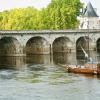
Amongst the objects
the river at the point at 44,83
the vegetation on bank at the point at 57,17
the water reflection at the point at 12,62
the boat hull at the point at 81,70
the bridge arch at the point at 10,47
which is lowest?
the river at the point at 44,83

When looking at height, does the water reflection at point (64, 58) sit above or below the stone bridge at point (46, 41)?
below

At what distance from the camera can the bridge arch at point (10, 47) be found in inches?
3969

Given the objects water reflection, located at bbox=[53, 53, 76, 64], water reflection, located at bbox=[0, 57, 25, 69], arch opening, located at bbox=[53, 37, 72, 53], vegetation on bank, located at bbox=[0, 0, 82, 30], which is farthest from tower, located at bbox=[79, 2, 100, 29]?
water reflection, located at bbox=[0, 57, 25, 69]

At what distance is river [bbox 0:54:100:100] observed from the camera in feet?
179

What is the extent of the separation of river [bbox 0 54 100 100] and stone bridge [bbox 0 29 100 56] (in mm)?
15116

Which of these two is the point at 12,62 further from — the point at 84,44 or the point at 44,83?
the point at 44,83

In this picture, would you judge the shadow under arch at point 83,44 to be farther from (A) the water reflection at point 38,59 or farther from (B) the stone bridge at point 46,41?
(A) the water reflection at point 38,59

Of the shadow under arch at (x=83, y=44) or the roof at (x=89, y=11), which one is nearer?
the shadow under arch at (x=83, y=44)

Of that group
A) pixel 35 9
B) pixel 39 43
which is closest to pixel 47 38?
pixel 39 43

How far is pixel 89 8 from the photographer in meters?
125

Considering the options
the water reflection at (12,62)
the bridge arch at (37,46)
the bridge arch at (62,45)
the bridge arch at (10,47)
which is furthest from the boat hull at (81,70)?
the bridge arch at (62,45)

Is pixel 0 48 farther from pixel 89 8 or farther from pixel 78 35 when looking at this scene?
pixel 89 8

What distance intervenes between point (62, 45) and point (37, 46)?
17.8 feet

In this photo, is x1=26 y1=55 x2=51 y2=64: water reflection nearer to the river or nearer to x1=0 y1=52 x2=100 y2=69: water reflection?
x1=0 y1=52 x2=100 y2=69: water reflection
